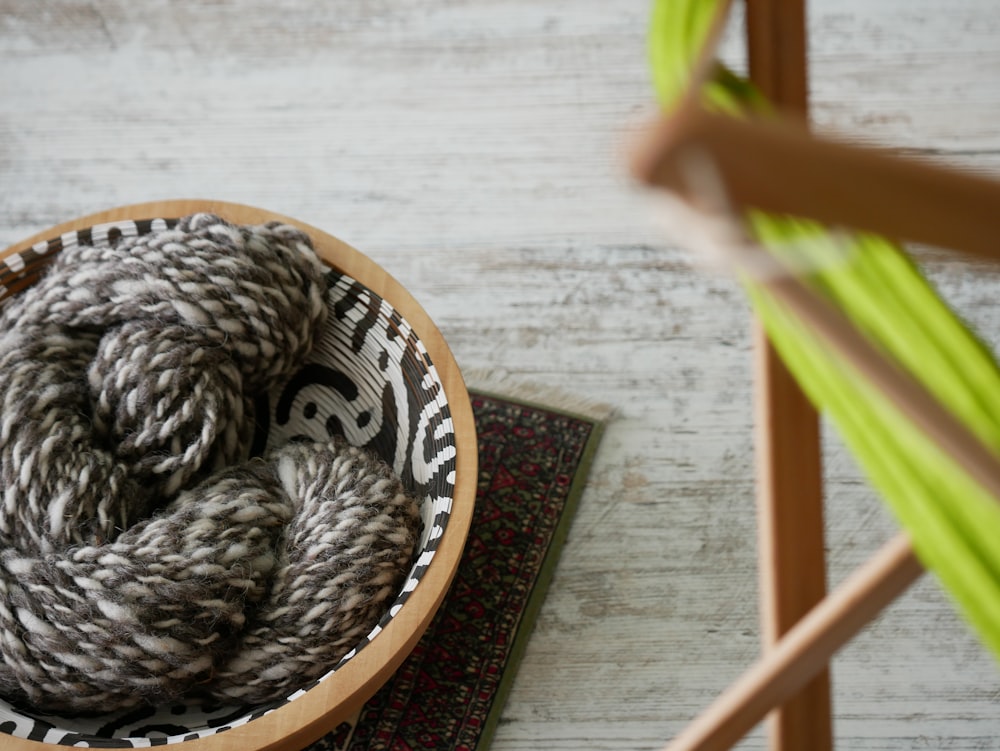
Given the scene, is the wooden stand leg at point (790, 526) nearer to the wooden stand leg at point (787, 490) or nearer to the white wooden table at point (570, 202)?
the wooden stand leg at point (787, 490)

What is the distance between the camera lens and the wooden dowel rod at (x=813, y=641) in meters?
0.38

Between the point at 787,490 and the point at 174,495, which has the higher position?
the point at 787,490

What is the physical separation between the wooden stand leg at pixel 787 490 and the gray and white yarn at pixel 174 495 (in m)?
0.34

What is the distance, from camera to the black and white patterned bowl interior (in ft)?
2.30

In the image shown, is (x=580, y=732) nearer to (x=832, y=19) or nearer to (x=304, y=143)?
(x=304, y=143)

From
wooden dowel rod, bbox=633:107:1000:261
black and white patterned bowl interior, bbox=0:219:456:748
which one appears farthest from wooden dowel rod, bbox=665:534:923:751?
black and white patterned bowl interior, bbox=0:219:456:748

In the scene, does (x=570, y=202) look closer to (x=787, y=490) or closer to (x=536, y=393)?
(x=536, y=393)

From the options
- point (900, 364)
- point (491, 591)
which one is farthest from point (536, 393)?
point (900, 364)

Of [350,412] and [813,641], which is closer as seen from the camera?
[813,641]

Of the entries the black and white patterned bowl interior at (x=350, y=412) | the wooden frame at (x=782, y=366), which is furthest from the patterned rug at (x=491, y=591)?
the wooden frame at (x=782, y=366)

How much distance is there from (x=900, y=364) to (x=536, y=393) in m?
0.76

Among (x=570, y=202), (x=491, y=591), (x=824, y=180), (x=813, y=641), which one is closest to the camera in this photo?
(x=824, y=180)

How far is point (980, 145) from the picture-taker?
1169 mm

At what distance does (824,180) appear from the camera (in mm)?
232
